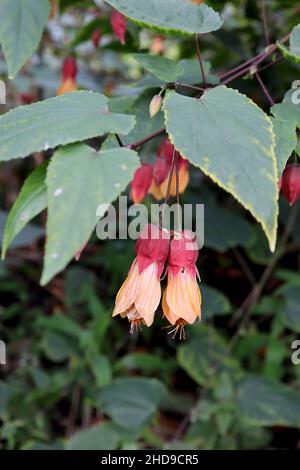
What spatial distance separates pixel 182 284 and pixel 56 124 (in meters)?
0.19

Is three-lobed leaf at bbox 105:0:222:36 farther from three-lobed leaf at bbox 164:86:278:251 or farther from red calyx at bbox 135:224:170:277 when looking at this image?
red calyx at bbox 135:224:170:277

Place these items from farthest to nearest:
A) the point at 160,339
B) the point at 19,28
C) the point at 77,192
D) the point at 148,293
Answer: the point at 160,339 < the point at 19,28 < the point at 148,293 < the point at 77,192

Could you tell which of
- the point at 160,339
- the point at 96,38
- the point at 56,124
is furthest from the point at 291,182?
the point at 160,339

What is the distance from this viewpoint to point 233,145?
0.47 metres

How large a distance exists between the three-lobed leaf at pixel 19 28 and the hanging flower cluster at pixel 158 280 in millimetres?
256

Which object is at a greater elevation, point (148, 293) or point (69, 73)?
point (69, 73)

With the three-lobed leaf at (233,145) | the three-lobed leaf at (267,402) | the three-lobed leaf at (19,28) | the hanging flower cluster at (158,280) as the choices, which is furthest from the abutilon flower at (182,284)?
the three-lobed leaf at (267,402)

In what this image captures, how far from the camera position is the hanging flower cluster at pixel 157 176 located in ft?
2.24

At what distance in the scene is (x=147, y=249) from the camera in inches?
21.9

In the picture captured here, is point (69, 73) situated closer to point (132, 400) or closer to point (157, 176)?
point (157, 176)

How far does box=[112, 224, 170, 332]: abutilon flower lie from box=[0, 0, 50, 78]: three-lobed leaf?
25 centimetres

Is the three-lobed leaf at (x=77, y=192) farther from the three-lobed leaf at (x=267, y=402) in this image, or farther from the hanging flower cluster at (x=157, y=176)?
the three-lobed leaf at (x=267, y=402)

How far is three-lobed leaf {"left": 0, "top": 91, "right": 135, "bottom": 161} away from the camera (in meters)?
0.49
